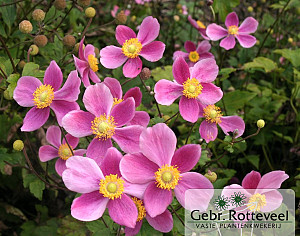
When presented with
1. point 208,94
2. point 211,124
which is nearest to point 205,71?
point 208,94

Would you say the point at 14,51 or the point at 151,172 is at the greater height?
the point at 151,172

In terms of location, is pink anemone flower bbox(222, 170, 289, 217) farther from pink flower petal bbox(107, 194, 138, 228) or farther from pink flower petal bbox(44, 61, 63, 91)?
pink flower petal bbox(44, 61, 63, 91)

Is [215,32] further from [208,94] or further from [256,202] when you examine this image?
[256,202]

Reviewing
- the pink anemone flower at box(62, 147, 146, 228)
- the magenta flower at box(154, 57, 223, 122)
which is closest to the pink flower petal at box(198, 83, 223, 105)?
the magenta flower at box(154, 57, 223, 122)

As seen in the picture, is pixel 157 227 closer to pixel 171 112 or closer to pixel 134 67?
pixel 134 67

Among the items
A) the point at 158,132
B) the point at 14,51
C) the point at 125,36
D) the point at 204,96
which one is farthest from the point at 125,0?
the point at 158,132

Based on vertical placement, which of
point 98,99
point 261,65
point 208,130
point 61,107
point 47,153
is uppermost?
point 98,99
